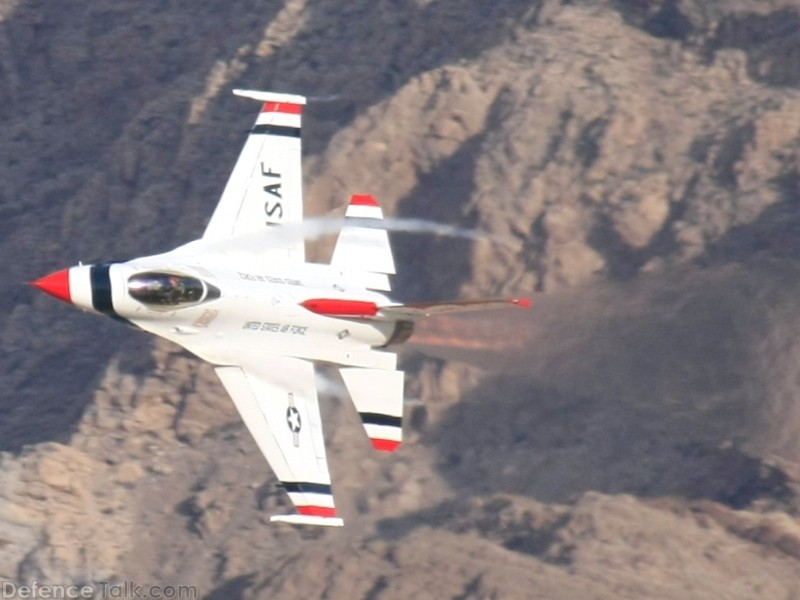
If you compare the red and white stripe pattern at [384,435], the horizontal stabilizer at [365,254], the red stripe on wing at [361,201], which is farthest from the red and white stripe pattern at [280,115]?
the red and white stripe pattern at [384,435]

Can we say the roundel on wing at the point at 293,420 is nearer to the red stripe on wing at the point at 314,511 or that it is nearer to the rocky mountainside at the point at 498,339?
the red stripe on wing at the point at 314,511

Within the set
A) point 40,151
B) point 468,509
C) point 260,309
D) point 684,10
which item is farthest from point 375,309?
point 40,151

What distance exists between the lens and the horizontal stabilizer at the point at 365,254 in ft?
107

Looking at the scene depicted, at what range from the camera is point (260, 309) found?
103 feet

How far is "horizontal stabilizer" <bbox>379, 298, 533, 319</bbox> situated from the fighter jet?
0.03 meters

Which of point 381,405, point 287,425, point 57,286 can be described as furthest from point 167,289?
point 381,405

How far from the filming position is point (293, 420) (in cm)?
3222

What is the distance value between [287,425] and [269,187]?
4168mm

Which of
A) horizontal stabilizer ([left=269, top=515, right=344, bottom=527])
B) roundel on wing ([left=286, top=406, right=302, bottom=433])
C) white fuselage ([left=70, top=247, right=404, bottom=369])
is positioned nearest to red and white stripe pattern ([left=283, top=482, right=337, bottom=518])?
horizontal stabilizer ([left=269, top=515, right=344, bottom=527])

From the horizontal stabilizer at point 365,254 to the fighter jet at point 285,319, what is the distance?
2cm

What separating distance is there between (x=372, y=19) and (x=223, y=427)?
10.2 metres

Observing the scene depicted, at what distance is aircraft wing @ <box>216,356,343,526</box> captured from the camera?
31859mm

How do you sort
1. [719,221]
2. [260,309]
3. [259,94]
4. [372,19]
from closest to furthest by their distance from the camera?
[260,309] < [259,94] < [719,221] < [372,19]

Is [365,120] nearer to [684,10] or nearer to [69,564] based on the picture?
[684,10]
